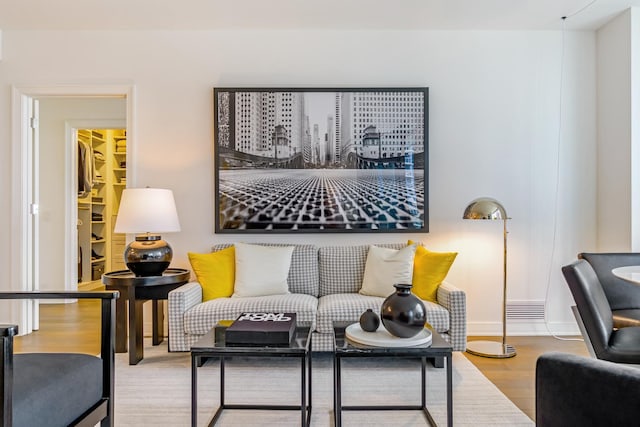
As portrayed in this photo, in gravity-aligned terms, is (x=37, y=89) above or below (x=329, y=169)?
above

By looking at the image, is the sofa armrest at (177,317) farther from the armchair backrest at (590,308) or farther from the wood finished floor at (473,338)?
the armchair backrest at (590,308)

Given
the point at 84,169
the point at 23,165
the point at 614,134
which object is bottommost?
the point at 23,165

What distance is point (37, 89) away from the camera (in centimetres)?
364

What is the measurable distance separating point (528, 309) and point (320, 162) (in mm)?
2247

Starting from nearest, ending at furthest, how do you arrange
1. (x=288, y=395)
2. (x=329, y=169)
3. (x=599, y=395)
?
(x=599, y=395) → (x=288, y=395) → (x=329, y=169)

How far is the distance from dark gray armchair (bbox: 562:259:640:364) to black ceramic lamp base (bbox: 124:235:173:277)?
104 inches

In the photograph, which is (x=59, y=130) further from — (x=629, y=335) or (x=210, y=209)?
(x=629, y=335)

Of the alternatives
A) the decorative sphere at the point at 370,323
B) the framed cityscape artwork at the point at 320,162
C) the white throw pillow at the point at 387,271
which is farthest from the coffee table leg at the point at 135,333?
the decorative sphere at the point at 370,323

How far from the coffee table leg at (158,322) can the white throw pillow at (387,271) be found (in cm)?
167

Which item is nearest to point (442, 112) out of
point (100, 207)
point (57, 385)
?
point (57, 385)

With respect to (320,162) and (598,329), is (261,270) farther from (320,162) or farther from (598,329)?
(598,329)

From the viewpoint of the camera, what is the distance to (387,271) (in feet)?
10.3

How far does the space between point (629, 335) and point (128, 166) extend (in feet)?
12.2

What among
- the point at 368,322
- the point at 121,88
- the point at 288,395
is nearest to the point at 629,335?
the point at 368,322
